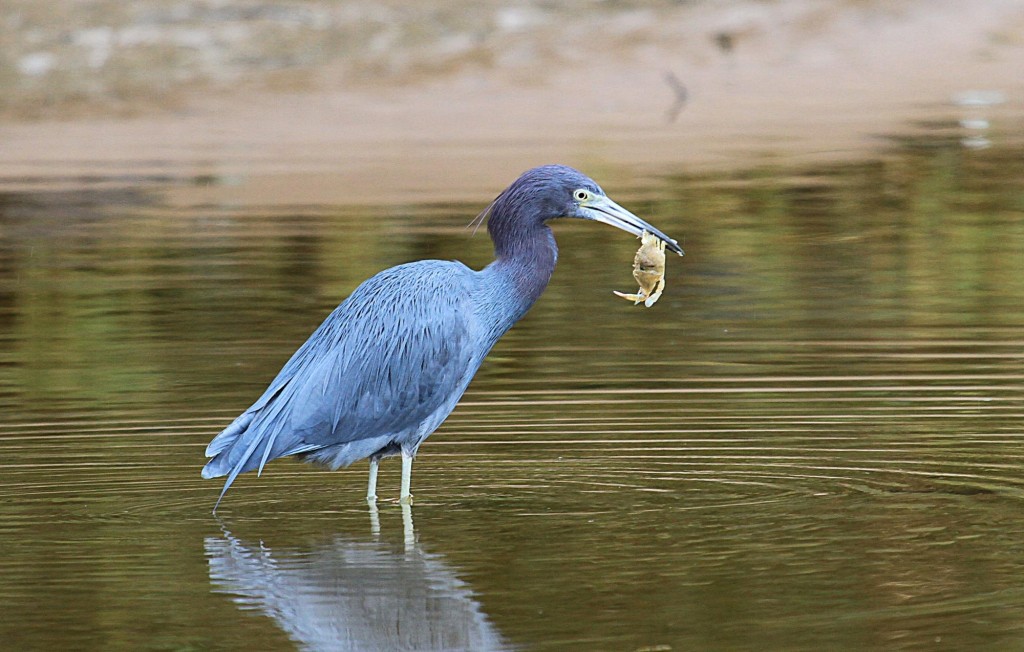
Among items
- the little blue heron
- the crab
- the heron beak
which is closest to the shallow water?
the little blue heron

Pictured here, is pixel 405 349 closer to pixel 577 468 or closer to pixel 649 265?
pixel 577 468

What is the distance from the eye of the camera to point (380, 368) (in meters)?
8.23

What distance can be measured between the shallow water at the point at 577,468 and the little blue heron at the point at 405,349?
0.96 ft

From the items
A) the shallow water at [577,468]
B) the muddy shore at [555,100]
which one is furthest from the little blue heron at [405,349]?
the muddy shore at [555,100]

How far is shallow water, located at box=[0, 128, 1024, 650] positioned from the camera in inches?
257

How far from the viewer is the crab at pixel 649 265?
28.0 feet

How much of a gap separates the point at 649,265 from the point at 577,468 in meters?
0.90

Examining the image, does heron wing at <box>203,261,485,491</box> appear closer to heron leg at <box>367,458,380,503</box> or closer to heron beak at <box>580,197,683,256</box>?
heron leg at <box>367,458,380,503</box>

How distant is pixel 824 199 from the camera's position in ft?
57.8

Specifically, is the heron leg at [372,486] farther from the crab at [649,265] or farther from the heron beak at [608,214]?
the heron beak at [608,214]

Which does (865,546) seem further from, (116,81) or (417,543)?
(116,81)

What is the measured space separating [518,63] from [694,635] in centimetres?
1873

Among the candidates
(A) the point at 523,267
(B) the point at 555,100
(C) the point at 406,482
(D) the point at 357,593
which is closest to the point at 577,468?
(C) the point at 406,482

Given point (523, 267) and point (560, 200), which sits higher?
point (560, 200)
